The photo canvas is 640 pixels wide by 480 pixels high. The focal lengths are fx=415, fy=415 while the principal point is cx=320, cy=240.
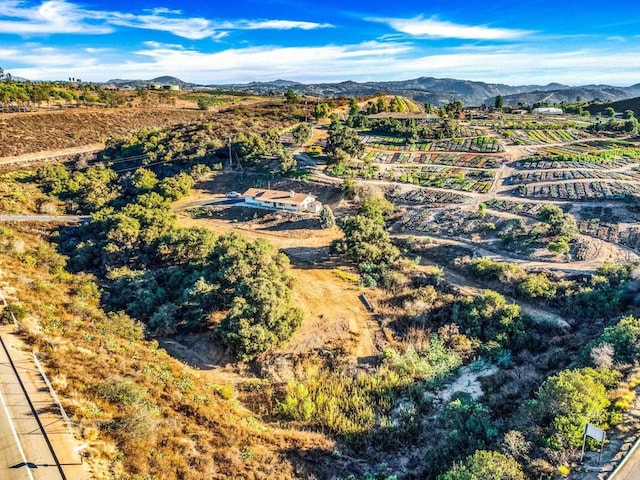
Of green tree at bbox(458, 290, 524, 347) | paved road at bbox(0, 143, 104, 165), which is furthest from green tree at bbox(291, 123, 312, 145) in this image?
green tree at bbox(458, 290, 524, 347)

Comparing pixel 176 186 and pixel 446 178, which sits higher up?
pixel 446 178

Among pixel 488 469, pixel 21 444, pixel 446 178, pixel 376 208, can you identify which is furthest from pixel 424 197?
pixel 21 444

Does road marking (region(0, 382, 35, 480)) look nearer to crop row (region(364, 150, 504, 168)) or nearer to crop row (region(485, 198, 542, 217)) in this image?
crop row (region(485, 198, 542, 217))

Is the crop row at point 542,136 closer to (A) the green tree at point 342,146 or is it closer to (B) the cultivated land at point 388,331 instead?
(B) the cultivated land at point 388,331

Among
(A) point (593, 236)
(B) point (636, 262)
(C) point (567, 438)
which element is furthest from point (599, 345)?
(A) point (593, 236)

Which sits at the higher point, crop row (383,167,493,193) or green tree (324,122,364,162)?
green tree (324,122,364,162)

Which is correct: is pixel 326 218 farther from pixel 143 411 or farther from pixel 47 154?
pixel 47 154

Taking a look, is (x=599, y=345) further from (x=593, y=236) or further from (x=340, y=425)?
(x=593, y=236)
